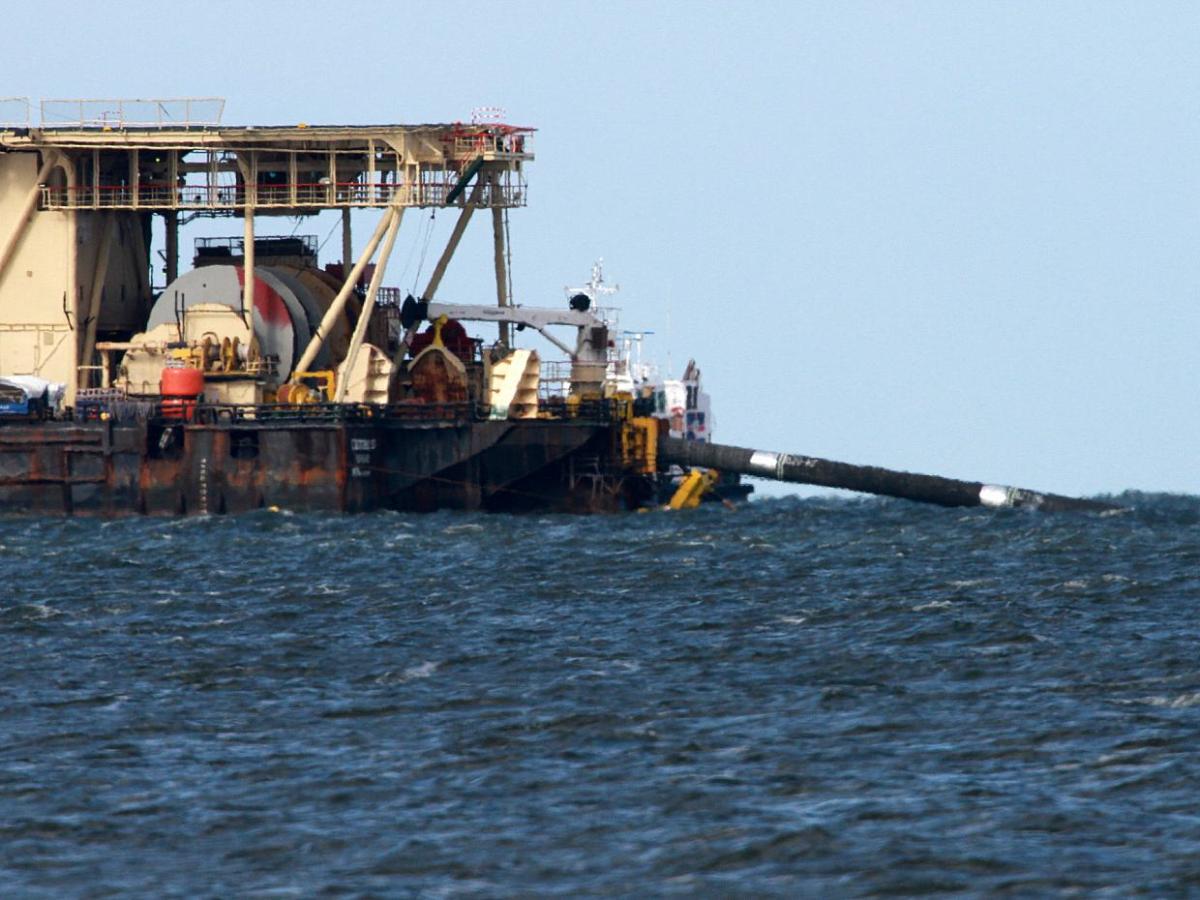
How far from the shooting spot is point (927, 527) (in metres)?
65.9

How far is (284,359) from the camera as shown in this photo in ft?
234

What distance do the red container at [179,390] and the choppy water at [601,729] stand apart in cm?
1672

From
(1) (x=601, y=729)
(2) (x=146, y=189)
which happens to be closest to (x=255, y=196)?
(2) (x=146, y=189)

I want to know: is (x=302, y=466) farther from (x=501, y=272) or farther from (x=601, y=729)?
(x=601, y=729)

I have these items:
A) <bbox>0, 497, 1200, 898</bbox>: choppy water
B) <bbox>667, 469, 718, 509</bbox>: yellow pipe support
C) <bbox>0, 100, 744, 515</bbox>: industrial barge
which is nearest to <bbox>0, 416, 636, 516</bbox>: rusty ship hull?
<bbox>0, 100, 744, 515</bbox>: industrial barge

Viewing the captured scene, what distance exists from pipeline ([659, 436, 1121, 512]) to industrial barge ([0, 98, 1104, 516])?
81 millimetres

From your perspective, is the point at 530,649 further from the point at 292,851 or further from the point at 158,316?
the point at 158,316

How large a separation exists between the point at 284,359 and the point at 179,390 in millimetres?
4565

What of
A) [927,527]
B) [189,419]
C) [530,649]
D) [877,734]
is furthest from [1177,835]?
[189,419]

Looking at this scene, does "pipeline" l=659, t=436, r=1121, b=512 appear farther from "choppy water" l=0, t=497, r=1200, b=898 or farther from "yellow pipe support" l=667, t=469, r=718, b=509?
"choppy water" l=0, t=497, r=1200, b=898

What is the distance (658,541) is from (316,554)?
8992 millimetres

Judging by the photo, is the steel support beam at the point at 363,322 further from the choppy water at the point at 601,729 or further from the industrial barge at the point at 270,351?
the choppy water at the point at 601,729

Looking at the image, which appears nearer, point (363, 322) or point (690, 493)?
point (363, 322)

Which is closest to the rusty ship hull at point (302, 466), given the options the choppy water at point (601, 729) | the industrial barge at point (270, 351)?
the industrial barge at point (270, 351)
